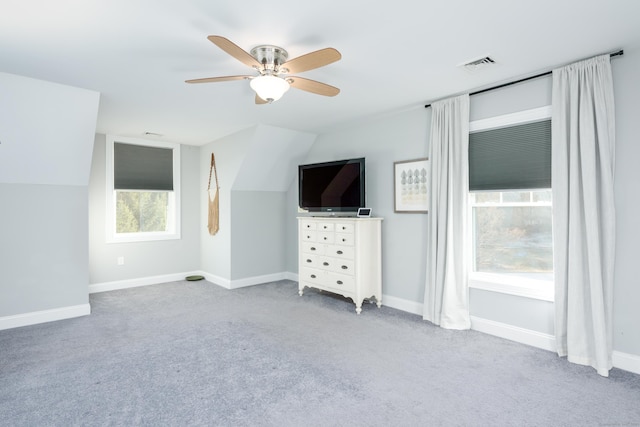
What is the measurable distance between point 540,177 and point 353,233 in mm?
1948

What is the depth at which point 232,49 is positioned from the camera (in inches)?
78.9

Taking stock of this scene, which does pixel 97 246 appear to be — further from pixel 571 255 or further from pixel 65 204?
pixel 571 255

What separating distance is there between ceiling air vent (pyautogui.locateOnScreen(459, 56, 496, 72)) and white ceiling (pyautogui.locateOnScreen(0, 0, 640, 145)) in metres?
0.06

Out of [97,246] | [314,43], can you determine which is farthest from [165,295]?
[314,43]

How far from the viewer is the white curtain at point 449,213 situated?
11.4 ft

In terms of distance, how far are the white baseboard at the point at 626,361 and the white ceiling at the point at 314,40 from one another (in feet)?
7.35

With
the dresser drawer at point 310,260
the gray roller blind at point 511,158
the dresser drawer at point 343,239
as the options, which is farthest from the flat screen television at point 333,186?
the gray roller blind at point 511,158

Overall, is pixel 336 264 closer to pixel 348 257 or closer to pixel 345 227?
pixel 348 257

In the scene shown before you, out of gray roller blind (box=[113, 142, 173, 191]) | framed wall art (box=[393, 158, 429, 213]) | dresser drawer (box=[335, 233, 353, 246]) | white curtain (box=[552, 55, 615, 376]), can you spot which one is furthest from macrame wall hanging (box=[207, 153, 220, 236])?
white curtain (box=[552, 55, 615, 376])

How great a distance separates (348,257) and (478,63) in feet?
7.88

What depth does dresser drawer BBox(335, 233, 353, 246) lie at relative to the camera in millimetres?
4176

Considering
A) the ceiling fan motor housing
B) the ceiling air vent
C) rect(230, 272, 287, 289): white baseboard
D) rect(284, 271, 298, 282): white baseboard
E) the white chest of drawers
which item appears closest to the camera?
Result: the ceiling fan motor housing

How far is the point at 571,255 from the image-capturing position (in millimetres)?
2762

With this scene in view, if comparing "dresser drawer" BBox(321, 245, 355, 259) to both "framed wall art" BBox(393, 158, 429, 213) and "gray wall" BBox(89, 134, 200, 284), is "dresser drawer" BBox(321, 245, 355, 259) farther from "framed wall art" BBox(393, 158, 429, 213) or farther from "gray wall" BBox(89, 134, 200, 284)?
"gray wall" BBox(89, 134, 200, 284)
